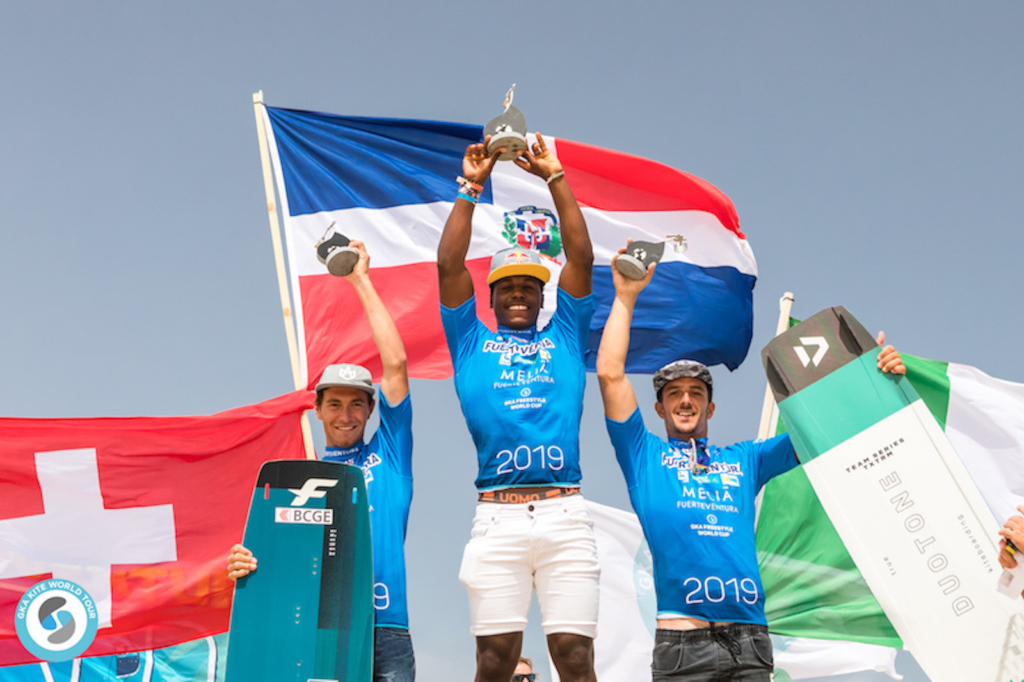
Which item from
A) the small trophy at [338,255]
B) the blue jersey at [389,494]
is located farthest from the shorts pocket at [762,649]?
the small trophy at [338,255]

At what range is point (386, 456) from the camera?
512 centimetres

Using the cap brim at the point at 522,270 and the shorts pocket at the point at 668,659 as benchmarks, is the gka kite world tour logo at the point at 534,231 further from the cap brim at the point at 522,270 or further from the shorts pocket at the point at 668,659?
the shorts pocket at the point at 668,659

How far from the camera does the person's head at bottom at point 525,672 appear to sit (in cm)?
769

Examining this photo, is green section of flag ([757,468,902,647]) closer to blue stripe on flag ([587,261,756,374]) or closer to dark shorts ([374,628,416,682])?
blue stripe on flag ([587,261,756,374])

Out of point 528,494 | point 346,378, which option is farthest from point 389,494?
point 528,494

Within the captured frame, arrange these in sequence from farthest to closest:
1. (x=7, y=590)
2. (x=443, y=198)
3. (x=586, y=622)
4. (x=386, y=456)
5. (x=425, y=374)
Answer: (x=443, y=198) < (x=425, y=374) < (x=7, y=590) < (x=386, y=456) < (x=586, y=622)

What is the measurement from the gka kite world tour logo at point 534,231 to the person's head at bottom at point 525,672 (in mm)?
3280

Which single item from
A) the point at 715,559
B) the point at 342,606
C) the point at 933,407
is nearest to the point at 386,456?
the point at 342,606

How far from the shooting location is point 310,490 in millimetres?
5035

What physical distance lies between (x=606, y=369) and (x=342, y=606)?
173cm

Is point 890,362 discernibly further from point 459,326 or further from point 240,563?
point 240,563

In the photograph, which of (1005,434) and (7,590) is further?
(1005,434)

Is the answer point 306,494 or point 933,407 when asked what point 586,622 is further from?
point 933,407

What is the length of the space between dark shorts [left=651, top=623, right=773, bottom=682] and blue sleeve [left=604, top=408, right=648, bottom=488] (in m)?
0.80
